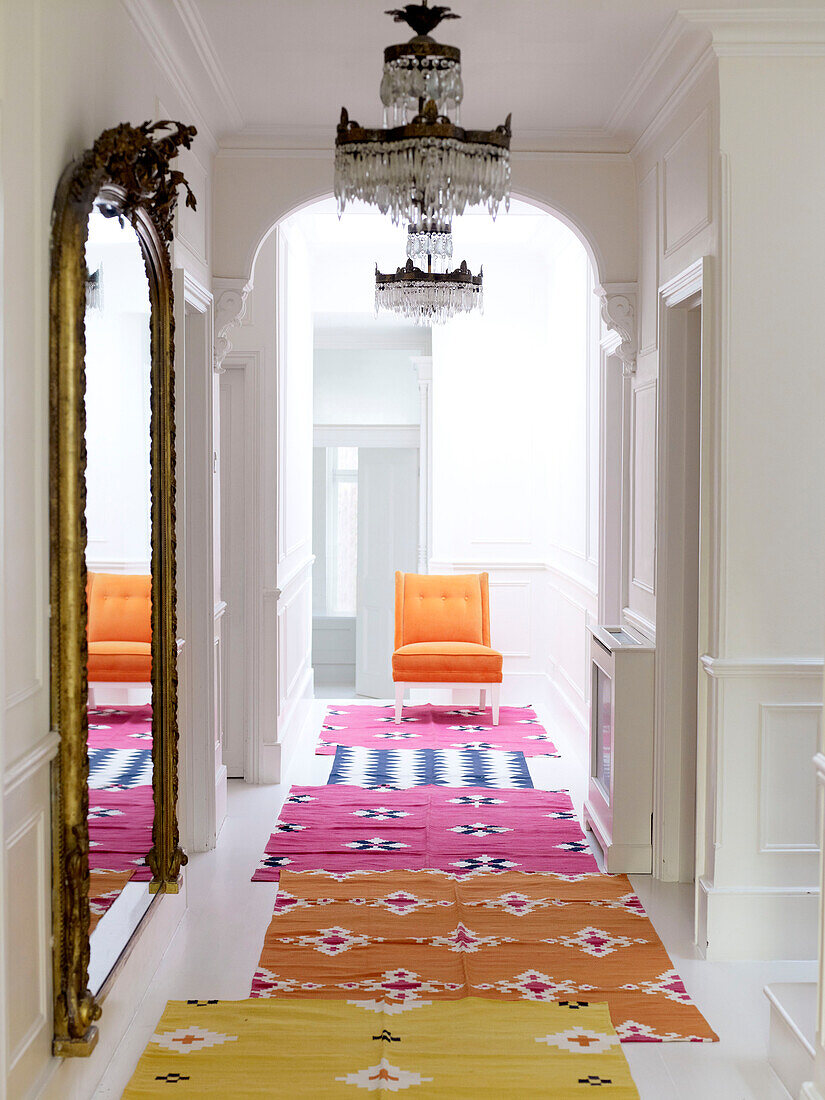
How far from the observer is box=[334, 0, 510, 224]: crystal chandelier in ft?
8.43

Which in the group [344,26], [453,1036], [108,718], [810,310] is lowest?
[453,1036]

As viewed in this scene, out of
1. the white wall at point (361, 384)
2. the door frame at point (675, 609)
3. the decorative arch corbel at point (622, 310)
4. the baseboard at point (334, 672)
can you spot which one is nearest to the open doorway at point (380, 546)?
the white wall at point (361, 384)

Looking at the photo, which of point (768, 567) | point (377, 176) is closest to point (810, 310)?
point (768, 567)

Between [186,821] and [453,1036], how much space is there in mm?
1902

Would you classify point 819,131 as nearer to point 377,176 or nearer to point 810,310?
point 810,310

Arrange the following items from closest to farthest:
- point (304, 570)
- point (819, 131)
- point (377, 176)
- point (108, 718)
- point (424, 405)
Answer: point (377, 176), point (108, 718), point (819, 131), point (304, 570), point (424, 405)

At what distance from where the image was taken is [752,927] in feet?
11.8

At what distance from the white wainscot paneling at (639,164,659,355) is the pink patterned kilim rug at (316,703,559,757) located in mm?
2678

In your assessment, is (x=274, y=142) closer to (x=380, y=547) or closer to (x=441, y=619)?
(x=441, y=619)

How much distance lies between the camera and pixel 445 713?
7473 millimetres

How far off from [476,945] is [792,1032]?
3.84 feet

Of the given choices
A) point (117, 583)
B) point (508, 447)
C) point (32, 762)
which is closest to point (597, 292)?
point (117, 583)

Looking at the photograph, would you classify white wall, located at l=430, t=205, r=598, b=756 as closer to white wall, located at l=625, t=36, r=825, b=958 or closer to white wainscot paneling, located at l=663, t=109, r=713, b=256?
white wainscot paneling, located at l=663, t=109, r=713, b=256

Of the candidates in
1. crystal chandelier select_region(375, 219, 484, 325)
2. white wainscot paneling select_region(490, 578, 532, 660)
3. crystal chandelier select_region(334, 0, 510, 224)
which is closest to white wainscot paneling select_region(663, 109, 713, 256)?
crystal chandelier select_region(334, 0, 510, 224)
